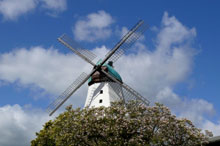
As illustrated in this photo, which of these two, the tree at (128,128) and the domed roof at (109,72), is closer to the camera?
the tree at (128,128)

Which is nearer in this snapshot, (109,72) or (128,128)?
(128,128)

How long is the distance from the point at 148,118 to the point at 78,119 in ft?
19.0

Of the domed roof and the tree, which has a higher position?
the domed roof

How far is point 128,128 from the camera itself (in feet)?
62.7

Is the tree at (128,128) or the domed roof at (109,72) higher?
the domed roof at (109,72)

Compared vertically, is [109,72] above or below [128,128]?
above

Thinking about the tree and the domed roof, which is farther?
the domed roof

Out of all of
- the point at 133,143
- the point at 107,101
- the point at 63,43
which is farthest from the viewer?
the point at 63,43

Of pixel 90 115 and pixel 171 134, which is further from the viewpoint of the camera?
pixel 90 115

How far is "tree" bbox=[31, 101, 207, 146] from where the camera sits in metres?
18.7

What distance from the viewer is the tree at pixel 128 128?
61.3 feet

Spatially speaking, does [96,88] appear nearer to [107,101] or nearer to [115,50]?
[107,101]

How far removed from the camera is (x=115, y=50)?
125 ft

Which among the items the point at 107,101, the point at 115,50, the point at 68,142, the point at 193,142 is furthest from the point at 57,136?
the point at 115,50
